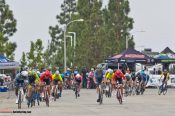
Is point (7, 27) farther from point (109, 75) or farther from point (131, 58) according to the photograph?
point (109, 75)

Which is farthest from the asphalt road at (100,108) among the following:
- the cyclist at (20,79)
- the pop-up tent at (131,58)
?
the pop-up tent at (131,58)

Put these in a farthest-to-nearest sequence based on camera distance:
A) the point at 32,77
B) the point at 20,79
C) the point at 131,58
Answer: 1. the point at 131,58
2. the point at 32,77
3. the point at 20,79

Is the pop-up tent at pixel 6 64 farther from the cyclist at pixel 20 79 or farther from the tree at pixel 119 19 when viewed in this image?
the tree at pixel 119 19

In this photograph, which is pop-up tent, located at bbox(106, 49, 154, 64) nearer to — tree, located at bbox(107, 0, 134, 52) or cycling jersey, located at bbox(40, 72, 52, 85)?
tree, located at bbox(107, 0, 134, 52)

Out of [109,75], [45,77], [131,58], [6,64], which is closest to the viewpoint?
[45,77]

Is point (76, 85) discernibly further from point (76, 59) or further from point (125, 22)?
point (125, 22)

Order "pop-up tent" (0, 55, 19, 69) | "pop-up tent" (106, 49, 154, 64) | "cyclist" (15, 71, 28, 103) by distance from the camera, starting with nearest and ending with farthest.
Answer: "cyclist" (15, 71, 28, 103) < "pop-up tent" (0, 55, 19, 69) < "pop-up tent" (106, 49, 154, 64)

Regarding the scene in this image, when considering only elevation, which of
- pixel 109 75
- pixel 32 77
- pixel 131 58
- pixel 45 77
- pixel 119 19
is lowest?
pixel 32 77

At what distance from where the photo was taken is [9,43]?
69500mm

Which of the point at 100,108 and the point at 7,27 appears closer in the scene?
the point at 100,108

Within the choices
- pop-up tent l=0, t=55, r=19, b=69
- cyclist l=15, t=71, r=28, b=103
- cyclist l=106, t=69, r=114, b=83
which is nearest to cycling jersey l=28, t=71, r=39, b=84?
cyclist l=15, t=71, r=28, b=103

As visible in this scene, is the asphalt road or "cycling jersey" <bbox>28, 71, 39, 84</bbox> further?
"cycling jersey" <bbox>28, 71, 39, 84</bbox>

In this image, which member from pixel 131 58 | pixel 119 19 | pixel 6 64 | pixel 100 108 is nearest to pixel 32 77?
Result: pixel 100 108

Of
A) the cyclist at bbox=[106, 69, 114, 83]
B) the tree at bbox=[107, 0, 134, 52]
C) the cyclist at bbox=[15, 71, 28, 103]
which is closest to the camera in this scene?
the cyclist at bbox=[15, 71, 28, 103]
